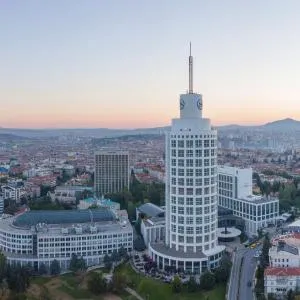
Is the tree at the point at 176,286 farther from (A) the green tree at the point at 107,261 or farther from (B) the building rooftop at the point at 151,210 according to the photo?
(B) the building rooftop at the point at 151,210

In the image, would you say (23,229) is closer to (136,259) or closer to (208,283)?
(136,259)

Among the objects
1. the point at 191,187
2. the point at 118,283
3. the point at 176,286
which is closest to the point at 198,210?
the point at 191,187

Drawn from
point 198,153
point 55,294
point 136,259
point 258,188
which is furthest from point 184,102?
point 258,188

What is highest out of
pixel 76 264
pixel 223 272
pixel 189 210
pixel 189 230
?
pixel 189 210

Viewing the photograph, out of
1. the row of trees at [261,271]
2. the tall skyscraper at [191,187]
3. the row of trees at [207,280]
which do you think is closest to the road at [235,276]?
the row of trees at [207,280]

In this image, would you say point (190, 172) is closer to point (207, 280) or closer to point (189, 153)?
point (189, 153)
